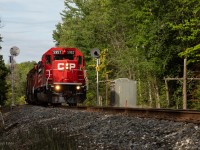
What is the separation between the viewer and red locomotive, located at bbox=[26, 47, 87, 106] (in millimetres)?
23141

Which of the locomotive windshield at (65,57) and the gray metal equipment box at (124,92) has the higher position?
the locomotive windshield at (65,57)

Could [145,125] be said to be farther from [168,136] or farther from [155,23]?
[155,23]

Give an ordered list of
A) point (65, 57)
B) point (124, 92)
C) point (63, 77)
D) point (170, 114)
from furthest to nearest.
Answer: point (124, 92) → point (65, 57) → point (63, 77) → point (170, 114)

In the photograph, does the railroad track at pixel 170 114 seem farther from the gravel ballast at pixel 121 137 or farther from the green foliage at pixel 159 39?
the green foliage at pixel 159 39

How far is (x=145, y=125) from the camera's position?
933 centimetres

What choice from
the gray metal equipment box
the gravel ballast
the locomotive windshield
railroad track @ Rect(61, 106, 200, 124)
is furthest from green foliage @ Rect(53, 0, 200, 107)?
the gravel ballast

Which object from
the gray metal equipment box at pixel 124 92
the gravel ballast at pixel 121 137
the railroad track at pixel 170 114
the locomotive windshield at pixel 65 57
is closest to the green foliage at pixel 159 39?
the gray metal equipment box at pixel 124 92

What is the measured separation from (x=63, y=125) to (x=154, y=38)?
16.5 metres

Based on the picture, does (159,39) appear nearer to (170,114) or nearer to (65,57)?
(65,57)

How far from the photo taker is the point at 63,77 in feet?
77.6

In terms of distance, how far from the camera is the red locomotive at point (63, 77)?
75.9 feet

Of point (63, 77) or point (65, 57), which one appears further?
point (65, 57)

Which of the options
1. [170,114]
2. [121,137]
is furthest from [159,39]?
[121,137]

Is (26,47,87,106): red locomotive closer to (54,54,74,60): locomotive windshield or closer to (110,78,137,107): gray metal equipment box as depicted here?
(54,54,74,60): locomotive windshield
